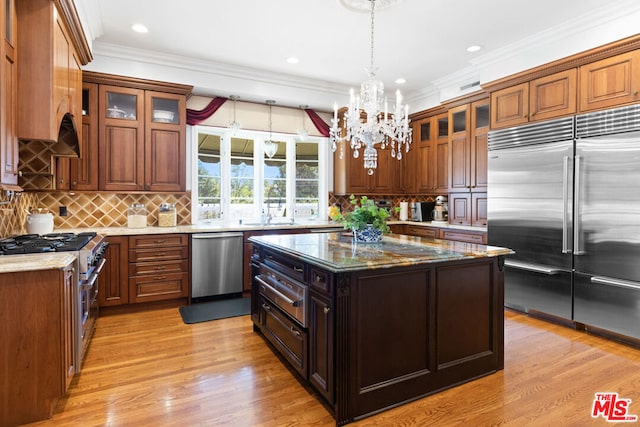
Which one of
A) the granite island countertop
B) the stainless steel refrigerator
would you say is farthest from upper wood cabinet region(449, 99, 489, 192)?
the granite island countertop

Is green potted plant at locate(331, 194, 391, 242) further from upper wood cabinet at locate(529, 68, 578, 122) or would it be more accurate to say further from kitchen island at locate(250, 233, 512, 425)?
upper wood cabinet at locate(529, 68, 578, 122)

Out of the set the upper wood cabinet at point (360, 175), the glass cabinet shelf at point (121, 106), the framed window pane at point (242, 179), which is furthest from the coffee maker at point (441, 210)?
the glass cabinet shelf at point (121, 106)

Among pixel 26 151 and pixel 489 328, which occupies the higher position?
pixel 26 151

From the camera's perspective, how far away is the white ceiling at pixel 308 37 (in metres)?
3.28

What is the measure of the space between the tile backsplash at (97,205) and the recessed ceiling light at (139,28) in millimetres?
1914

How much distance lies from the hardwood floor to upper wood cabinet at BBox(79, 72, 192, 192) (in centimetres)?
182

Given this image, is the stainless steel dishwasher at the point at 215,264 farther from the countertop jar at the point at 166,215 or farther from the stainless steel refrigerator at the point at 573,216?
the stainless steel refrigerator at the point at 573,216

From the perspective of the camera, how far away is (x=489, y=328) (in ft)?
8.54

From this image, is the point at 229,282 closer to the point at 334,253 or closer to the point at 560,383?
the point at 334,253

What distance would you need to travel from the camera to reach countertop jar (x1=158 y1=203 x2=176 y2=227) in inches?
180

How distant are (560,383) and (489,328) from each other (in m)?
0.58

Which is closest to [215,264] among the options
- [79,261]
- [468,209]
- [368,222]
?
[79,261]

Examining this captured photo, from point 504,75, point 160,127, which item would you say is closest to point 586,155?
point 504,75

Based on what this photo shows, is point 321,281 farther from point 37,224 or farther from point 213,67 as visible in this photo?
point 213,67
